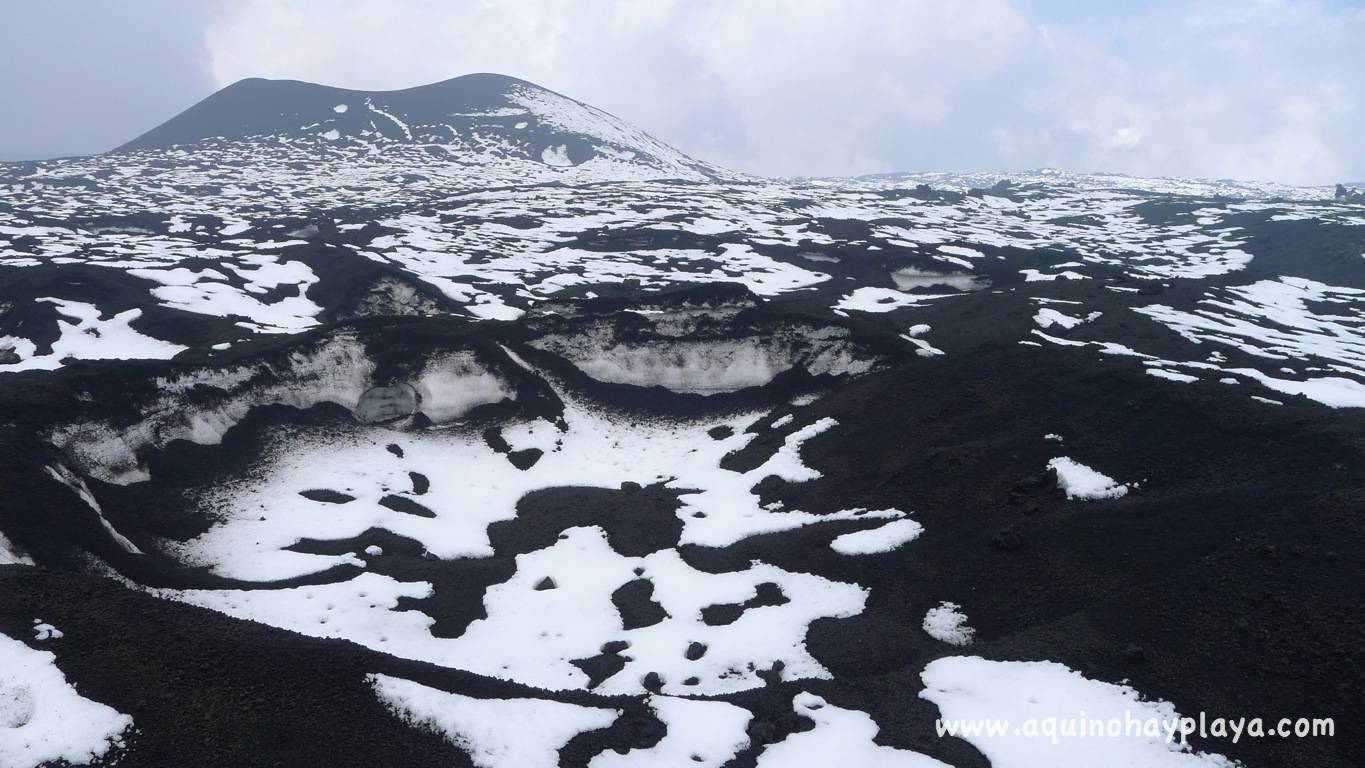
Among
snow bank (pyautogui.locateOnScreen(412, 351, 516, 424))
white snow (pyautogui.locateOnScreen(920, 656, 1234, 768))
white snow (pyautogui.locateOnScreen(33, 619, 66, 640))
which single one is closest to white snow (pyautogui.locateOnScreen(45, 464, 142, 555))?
white snow (pyautogui.locateOnScreen(33, 619, 66, 640))

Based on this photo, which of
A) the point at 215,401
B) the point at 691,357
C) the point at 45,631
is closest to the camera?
the point at 45,631

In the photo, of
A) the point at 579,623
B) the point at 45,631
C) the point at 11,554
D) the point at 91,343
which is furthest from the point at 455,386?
the point at 45,631

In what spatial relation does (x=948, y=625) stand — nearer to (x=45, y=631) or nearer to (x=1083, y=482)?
(x=1083, y=482)

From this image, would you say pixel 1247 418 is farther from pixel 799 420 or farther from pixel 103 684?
pixel 103 684

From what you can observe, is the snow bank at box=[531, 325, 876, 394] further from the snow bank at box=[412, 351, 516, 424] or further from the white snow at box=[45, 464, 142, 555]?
the white snow at box=[45, 464, 142, 555]

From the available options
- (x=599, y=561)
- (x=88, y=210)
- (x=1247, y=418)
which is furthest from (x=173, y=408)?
(x=88, y=210)

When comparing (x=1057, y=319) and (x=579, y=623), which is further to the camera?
(x=1057, y=319)
